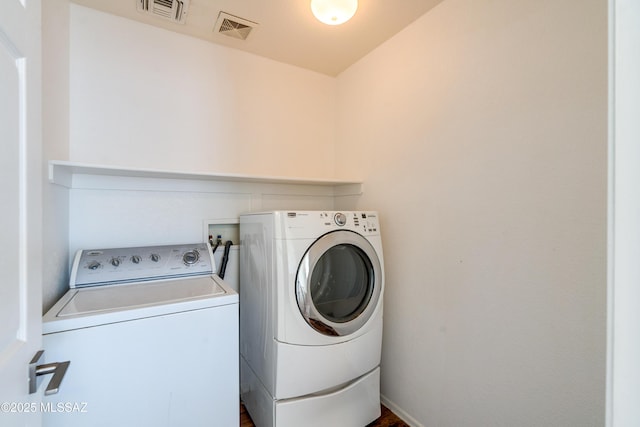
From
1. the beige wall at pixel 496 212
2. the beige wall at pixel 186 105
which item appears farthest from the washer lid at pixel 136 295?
the beige wall at pixel 496 212

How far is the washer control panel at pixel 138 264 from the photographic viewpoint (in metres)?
1.42

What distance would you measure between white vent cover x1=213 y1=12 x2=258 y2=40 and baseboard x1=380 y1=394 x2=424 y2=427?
256 cm

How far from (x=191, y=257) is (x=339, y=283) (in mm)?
930

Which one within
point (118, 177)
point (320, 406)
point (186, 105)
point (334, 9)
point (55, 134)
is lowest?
point (320, 406)

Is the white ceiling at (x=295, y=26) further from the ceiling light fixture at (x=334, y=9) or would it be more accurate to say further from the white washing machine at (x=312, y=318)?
the white washing machine at (x=312, y=318)

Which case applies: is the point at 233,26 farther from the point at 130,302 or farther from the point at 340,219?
the point at 130,302

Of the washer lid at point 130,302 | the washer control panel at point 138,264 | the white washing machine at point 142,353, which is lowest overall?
the white washing machine at point 142,353

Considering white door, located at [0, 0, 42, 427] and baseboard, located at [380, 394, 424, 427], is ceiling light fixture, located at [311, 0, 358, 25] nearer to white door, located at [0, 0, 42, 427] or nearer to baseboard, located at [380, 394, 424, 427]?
white door, located at [0, 0, 42, 427]

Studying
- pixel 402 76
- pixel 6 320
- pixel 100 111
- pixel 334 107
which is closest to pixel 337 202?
pixel 334 107

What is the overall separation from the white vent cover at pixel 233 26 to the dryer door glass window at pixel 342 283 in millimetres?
1503

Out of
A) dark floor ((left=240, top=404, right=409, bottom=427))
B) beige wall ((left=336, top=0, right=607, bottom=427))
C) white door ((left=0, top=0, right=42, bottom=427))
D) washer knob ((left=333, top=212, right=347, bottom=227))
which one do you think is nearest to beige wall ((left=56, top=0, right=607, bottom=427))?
beige wall ((left=336, top=0, right=607, bottom=427))

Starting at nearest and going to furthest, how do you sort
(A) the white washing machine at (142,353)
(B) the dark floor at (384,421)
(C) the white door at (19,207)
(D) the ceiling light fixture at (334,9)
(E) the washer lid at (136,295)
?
(C) the white door at (19,207), (A) the white washing machine at (142,353), (E) the washer lid at (136,295), (D) the ceiling light fixture at (334,9), (B) the dark floor at (384,421)

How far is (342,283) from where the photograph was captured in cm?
164

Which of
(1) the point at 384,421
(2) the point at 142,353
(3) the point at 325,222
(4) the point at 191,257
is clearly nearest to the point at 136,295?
(2) the point at 142,353
